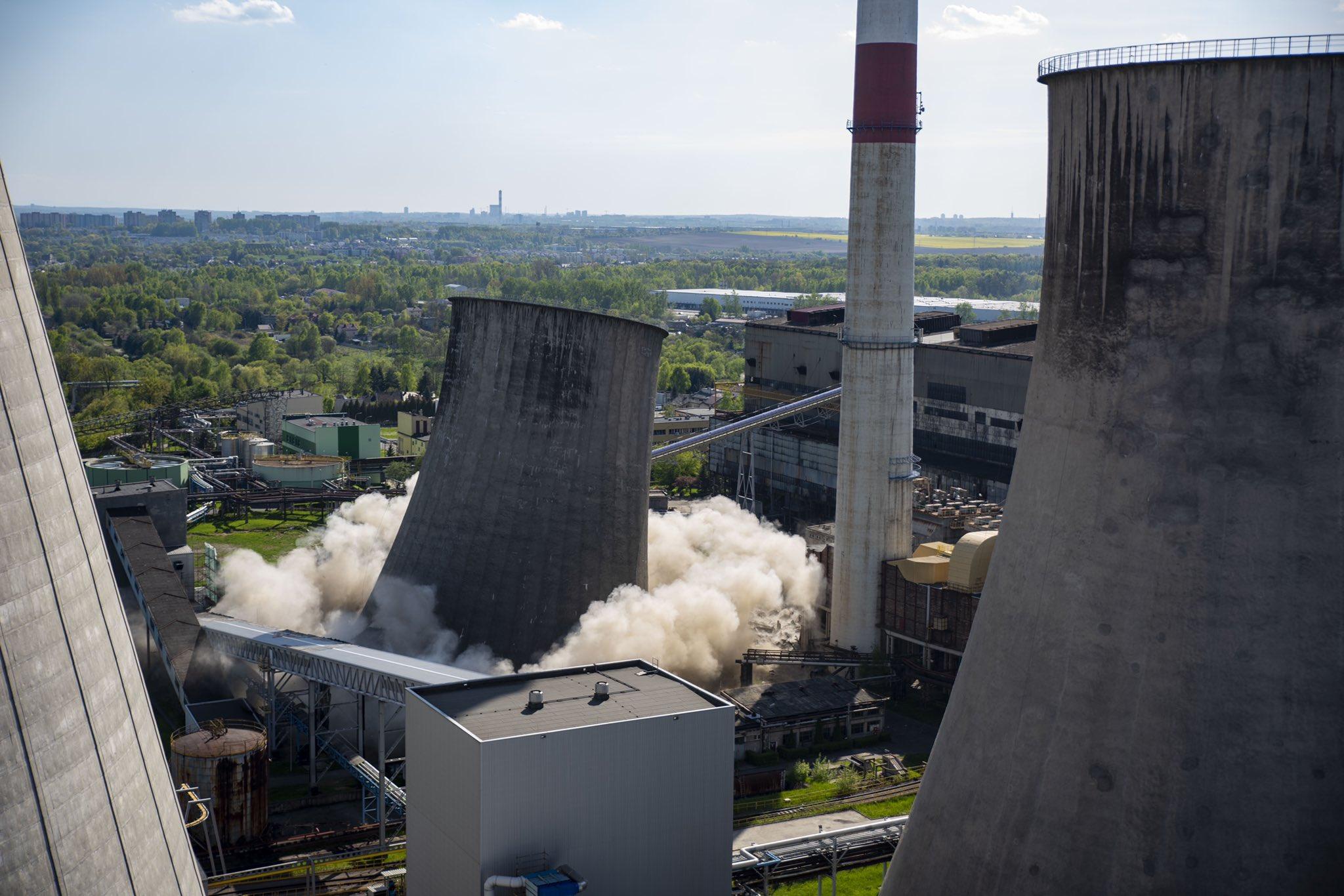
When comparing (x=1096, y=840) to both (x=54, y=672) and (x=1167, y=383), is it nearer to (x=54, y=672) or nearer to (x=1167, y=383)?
(x=1167, y=383)

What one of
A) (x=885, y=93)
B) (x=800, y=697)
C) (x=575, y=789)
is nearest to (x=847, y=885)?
(x=575, y=789)

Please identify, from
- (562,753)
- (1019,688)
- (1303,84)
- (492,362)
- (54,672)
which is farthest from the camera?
(492,362)

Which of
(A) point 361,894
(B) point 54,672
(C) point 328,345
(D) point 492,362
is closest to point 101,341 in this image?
(C) point 328,345

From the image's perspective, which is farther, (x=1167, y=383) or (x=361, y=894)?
(x=361, y=894)

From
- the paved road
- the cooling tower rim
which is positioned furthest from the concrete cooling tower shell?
the cooling tower rim

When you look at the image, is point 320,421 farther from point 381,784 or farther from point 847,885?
point 847,885

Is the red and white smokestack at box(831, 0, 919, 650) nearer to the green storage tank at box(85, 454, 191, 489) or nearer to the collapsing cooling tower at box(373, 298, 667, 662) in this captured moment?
the collapsing cooling tower at box(373, 298, 667, 662)

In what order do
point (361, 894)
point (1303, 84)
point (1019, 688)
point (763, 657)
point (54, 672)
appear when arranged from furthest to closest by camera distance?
1. point (763, 657)
2. point (361, 894)
3. point (1019, 688)
4. point (1303, 84)
5. point (54, 672)
